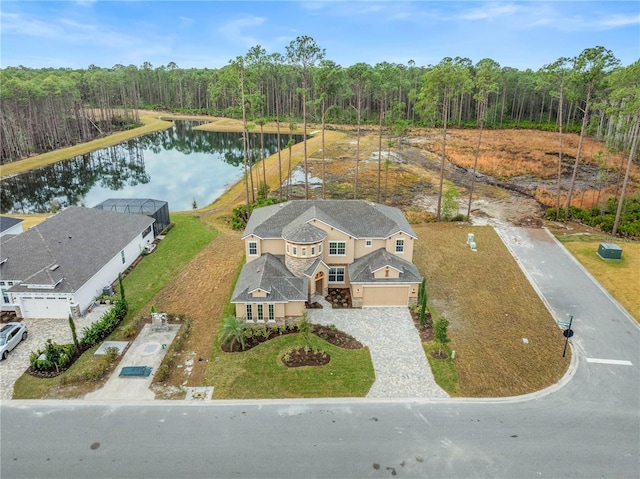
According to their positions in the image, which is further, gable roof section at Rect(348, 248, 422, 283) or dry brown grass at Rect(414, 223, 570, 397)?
gable roof section at Rect(348, 248, 422, 283)

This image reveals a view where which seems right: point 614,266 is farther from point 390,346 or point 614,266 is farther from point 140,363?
point 140,363

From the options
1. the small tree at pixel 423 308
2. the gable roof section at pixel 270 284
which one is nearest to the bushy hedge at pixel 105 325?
the gable roof section at pixel 270 284

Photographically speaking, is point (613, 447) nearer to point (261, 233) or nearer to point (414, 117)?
point (261, 233)

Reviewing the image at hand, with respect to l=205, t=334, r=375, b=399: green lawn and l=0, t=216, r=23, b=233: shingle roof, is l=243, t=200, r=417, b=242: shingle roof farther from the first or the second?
l=0, t=216, r=23, b=233: shingle roof

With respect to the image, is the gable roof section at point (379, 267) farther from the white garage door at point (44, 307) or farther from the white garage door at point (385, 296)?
the white garage door at point (44, 307)

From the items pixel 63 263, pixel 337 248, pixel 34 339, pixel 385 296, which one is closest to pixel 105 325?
pixel 34 339

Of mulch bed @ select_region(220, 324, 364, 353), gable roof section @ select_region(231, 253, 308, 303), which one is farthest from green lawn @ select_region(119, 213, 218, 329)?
mulch bed @ select_region(220, 324, 364, 353)

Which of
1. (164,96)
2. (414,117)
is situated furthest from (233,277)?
(164,96)
